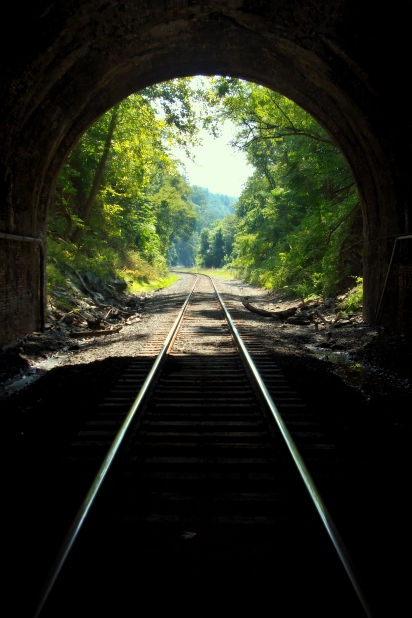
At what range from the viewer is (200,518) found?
2830 mm

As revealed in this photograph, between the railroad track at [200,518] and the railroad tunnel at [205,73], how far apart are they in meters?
5.34

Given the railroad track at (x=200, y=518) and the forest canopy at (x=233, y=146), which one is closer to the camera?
the railroad track at (x=200, y=518)

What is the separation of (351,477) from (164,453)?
1510mm

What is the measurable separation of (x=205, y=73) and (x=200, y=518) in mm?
10818

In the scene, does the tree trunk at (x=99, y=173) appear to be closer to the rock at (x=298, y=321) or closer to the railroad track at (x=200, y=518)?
the rock at (x=298, y=321)

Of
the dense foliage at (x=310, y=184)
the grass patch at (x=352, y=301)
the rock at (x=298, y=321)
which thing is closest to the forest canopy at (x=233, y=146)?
the dense foliage at (x=310, y=184)

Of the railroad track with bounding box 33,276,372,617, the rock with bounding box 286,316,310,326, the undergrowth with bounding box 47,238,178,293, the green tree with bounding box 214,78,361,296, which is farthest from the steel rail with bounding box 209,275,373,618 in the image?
the green tree with bounding box 214,78,361,296

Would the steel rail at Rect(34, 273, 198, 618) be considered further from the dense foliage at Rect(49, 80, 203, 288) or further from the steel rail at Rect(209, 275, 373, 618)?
the dense foliage at Rect(49, 80, 203, 288)

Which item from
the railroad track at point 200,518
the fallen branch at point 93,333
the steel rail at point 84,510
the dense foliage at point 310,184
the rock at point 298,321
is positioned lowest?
the fallen branch at point 93,333

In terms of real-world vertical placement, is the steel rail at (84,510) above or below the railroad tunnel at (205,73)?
below

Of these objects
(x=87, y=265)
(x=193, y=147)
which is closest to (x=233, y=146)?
(x=193, y=147)

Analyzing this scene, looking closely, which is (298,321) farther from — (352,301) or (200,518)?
(200,518)

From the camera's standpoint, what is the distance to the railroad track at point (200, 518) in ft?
7.00

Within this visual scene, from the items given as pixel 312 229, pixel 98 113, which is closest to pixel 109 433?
pixel 98 113
